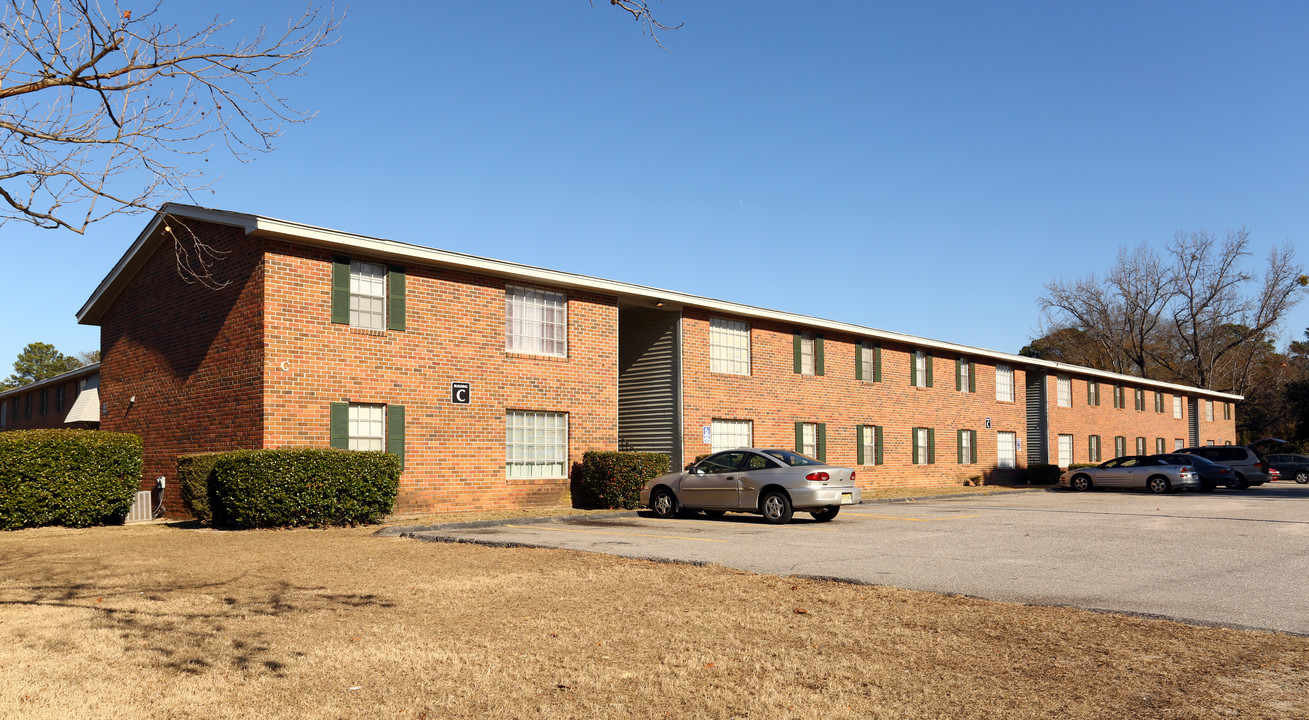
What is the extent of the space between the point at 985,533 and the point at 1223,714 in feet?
32.1

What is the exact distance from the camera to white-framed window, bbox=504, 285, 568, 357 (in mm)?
21344

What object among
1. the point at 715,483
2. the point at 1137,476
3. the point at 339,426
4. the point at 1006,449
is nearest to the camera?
the point at 715,483

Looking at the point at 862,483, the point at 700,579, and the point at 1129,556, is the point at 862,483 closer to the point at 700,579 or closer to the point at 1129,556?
the point at 1129,556

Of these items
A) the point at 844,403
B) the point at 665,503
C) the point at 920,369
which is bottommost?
the point at 665,503

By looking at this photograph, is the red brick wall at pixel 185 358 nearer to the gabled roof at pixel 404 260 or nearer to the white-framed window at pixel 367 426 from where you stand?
the gabled roof at pixel 404 260

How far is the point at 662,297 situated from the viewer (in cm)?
2372

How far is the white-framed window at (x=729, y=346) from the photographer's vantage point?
84.2 ft

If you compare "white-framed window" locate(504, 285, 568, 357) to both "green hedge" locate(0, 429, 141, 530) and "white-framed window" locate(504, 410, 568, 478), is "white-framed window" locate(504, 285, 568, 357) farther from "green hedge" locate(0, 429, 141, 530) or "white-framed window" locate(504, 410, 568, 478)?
"green hedge" locate(0, 429, 141, 530)

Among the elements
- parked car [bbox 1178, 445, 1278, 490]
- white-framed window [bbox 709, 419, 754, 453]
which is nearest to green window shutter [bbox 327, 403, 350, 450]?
white-framed window [bbox 709, 419, 754, 453]

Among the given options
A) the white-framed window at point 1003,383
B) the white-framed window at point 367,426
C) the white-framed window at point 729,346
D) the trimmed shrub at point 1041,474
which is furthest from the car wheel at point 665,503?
the trimmed shrub at point 1041,474

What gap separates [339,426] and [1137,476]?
24470 mm

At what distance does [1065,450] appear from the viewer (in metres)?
40.9

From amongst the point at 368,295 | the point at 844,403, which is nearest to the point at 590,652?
the point at 368,295

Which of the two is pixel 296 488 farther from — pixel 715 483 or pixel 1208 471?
pixel 1208 471
